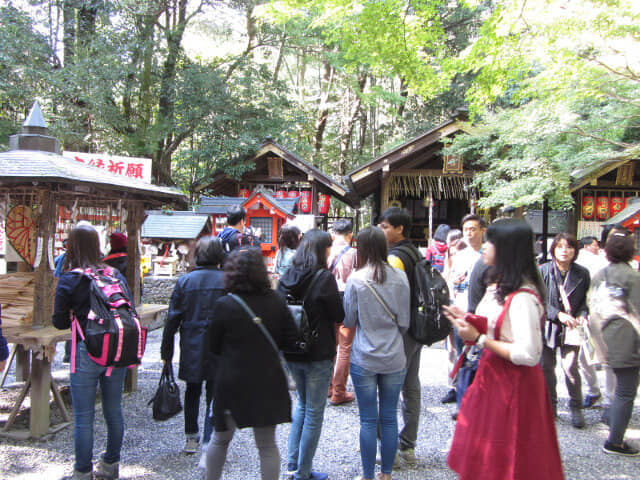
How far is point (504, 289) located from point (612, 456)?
2.67 meters

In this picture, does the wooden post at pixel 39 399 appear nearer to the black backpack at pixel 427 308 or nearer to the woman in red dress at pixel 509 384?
the black backpack at pixel 427 308

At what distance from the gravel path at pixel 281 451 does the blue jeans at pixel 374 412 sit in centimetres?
49

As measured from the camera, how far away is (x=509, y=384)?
2.09m

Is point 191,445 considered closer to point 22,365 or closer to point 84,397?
Answer: point 84,397

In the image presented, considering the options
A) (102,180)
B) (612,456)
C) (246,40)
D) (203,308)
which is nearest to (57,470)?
(203,308)

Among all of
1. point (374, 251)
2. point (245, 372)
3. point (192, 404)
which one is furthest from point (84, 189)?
point (374, 251)

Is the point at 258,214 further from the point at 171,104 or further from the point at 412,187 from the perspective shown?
the point at 171,104

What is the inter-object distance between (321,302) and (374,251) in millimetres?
503

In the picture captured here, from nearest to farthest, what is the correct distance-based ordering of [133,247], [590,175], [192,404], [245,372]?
[245,372], [192,404], [133,247], [590,175]

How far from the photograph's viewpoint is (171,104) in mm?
13688

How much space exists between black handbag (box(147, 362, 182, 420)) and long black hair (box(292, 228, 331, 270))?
1413mm

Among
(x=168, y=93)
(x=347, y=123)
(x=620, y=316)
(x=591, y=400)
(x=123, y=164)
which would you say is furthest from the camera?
(x=347, y=123)

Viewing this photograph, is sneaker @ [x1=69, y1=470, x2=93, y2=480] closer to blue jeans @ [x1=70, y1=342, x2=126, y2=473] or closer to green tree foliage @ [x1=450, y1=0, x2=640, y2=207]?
blue jeans @ [x1=70, y1=342, x2=126, y2=473]

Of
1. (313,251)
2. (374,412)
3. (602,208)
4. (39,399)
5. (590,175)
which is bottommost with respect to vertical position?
(39,399)
